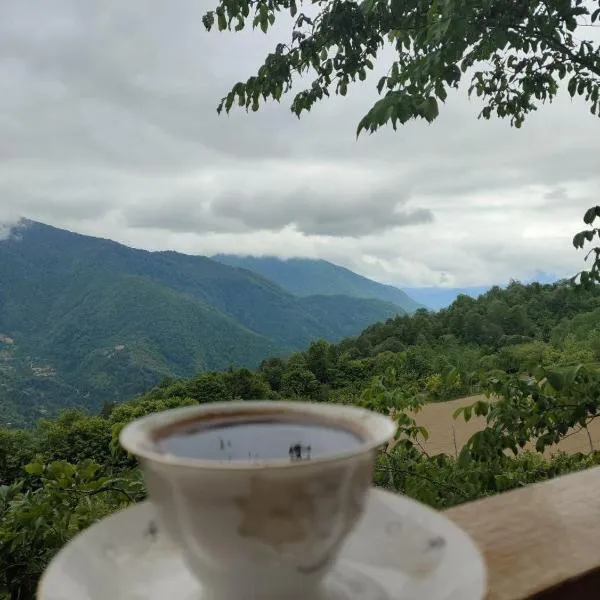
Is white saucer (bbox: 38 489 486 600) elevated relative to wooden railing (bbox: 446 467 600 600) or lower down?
elevated

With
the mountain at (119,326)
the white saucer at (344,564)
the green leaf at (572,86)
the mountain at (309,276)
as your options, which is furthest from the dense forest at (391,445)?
the mountain at (309,276)

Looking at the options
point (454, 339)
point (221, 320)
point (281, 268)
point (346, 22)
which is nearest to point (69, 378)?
point (221, 320)

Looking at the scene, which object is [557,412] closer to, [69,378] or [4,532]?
[4,532]

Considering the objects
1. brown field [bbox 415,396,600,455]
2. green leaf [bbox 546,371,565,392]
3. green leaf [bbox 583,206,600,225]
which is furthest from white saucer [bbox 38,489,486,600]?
brown field [bbox 415,396,600,455]

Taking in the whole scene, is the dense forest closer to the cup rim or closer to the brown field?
the cup rim

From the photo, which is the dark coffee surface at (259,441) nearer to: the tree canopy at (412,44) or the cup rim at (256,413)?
the cup rim at (256,413)

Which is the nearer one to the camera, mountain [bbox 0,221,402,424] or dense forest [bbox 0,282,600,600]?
dense forest [bbox 0,282,600,600]
